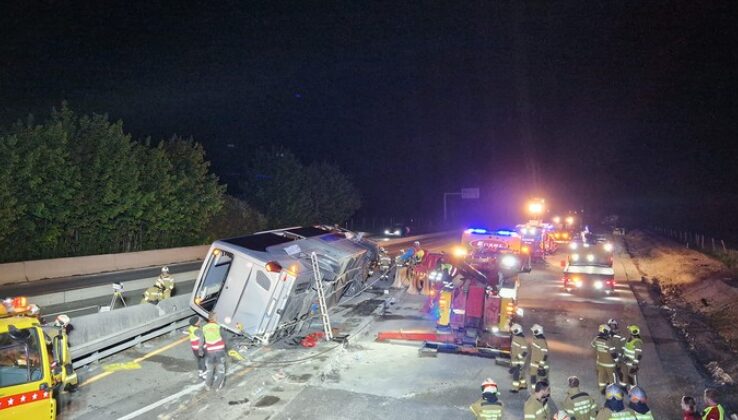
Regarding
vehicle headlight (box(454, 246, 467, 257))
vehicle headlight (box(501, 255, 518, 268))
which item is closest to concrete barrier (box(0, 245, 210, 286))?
vehicle headlight (box(454, 246, 467, 257))

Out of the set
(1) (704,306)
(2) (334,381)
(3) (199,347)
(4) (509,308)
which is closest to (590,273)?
(1) (704,306)

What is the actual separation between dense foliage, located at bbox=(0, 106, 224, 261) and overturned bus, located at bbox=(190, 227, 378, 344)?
563 inches

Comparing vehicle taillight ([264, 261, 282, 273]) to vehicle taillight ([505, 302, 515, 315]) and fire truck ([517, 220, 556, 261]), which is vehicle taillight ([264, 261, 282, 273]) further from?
fire truck ([517, 220, 556, 261])

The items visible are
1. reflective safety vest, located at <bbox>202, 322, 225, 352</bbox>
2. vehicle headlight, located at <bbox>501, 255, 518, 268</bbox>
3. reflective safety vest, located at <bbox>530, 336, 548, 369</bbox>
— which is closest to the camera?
reflective safety vest, located at <bbox>530, 336, 548, 369</bbox>

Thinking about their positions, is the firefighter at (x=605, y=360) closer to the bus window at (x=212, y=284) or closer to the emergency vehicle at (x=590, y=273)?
the bus window at (x=212, y=284)

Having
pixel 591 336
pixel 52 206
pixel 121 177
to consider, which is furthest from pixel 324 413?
pixel 121 177

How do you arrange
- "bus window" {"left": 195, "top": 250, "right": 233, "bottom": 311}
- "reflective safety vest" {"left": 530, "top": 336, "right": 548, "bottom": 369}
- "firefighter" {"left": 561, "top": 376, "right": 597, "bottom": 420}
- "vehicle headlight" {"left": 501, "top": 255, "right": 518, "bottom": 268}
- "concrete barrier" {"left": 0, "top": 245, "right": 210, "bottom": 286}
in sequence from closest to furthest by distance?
"firefighter" {"left": 561, "top": 376, "right": 597, "bottom": 420} → "reflective safety vest" {"left": 530, "top": 336, "right": 548, "bottom": 369} → "bus window" {"left": 195, "top": 250, "right": 233, "bottom": 311} → "vehicle headlight" {"left": 501, "top": 255, "right": 518, "bottom": 268} → "concrete barrier" {"left": 0, "top": 245, "right": 210, "bottom": 286}

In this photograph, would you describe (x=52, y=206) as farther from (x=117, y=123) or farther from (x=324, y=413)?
(x=324, y=413)

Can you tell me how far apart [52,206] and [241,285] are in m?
17.9

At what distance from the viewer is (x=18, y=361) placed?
5.78 m

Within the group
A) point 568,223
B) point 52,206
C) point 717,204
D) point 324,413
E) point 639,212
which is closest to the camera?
point 324,413

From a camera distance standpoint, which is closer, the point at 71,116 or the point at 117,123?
the point at 71,116

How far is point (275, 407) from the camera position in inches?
308

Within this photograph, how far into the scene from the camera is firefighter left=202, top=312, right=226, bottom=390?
28.1 feet
